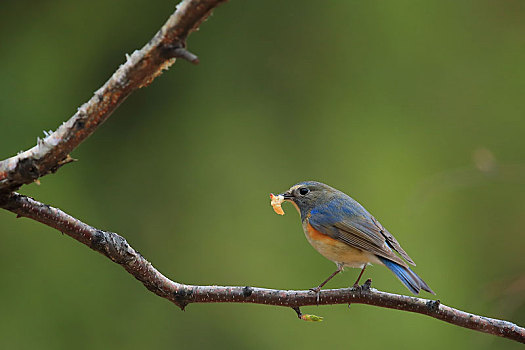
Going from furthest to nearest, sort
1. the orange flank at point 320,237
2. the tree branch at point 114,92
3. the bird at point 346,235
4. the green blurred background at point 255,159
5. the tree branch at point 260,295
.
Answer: the green blurred background at point 255,159, the orange flank at point 320,237, the bird at point 346,235, the tree branch at point 260,295, the tree branch at point 114,92

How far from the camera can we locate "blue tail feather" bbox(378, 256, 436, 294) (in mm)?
2686

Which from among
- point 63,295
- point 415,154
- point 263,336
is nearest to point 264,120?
point 415,154

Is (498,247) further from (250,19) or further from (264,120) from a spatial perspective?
(250,19)

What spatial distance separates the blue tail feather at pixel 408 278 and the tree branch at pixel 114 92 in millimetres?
1504

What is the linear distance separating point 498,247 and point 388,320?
49.8 inches

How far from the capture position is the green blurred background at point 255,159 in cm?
498

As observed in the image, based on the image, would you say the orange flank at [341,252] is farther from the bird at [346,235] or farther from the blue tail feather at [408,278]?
the blue tail feather at [408,278]

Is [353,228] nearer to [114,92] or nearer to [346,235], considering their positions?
[346,235]

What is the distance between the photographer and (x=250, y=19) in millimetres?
5594

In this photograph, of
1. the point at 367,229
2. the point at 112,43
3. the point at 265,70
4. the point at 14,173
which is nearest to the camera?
the point at 14,173

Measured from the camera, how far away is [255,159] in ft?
17.8

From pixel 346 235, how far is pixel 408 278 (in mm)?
509

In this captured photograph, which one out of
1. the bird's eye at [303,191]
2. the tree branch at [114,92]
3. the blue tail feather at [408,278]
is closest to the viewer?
the tree branch at [114,92]

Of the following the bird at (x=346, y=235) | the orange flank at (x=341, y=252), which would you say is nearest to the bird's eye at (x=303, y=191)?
the bird at (x=346, y=235)
